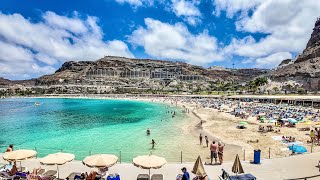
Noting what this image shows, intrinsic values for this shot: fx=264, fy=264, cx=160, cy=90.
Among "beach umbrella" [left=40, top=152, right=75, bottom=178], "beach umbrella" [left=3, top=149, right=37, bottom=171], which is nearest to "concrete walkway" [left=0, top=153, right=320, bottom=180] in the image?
"beach umbrella" [left=40, top=152, right=75, bottom=178]

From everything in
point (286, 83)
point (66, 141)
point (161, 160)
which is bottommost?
point (66, 141)

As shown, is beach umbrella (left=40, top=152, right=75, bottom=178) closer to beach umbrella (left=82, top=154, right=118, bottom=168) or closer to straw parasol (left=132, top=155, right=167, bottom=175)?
beach umbrella (left=82, top=154, right=118, bottom=168)

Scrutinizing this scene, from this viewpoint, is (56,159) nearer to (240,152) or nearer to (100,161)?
(100,161)

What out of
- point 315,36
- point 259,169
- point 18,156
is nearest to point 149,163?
point 259,169

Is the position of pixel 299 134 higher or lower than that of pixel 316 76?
lower

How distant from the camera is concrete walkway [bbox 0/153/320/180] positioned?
43.3 feet

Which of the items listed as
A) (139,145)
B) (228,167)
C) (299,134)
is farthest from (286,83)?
(228,167)

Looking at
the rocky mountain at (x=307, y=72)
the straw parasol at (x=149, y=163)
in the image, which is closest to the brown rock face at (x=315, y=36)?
the rocky mountain at (x=307, y=72)

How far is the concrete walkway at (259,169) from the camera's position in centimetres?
1319

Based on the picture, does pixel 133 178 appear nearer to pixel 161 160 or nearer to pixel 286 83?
pixel 161 160

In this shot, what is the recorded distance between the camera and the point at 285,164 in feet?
48.4

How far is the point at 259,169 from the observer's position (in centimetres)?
1422

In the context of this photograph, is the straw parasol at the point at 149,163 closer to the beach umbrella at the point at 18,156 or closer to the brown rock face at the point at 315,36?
the beach umbrella at the point at 18,156

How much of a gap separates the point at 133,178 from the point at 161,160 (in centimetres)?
183
